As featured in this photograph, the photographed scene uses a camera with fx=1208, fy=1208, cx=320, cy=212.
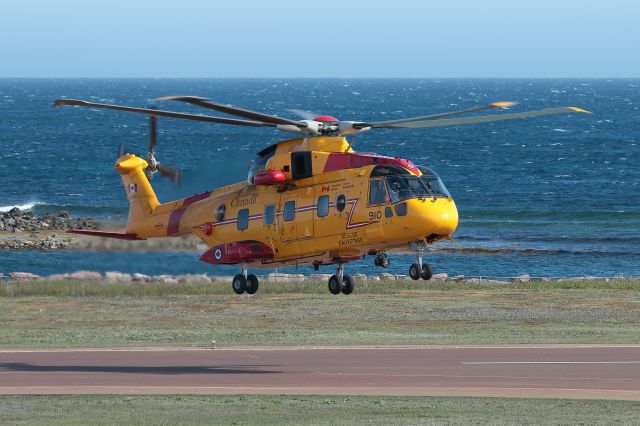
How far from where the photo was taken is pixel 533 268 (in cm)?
6838

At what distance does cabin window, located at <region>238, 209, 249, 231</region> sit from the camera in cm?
3206

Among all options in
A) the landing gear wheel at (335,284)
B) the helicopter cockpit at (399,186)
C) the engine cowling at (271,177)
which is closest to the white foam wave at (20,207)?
the engine cowling at (271,177)

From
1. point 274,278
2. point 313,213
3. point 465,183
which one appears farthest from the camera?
point 465,183

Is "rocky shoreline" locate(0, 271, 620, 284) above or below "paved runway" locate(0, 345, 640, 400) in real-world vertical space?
below

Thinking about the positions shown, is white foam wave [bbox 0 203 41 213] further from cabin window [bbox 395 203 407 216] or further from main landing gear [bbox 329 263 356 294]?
cabin window [bbox 395 203 407 216]

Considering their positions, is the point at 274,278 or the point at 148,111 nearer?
the point at 148,111

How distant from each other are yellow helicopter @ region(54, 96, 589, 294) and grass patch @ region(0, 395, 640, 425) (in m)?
3.11

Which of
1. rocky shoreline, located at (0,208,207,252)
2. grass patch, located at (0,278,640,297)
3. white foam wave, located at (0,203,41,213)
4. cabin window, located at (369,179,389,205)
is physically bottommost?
white foam wave, located at (0,203,41,213)

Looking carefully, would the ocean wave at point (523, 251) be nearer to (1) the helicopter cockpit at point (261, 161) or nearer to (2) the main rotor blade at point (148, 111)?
(1) the helicopter cockpit at point (261, 161)

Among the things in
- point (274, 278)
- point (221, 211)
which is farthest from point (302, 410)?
point (274, 278)

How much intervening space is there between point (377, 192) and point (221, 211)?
222 inches

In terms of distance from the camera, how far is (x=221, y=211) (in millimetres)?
32844

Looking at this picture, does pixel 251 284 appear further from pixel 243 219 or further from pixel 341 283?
pixel 341 283

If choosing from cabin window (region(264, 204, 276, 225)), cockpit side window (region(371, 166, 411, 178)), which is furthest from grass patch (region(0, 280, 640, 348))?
cockpit side window (region(371, 166, 411, 178))
